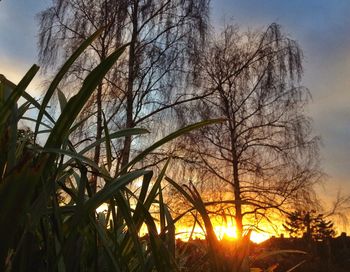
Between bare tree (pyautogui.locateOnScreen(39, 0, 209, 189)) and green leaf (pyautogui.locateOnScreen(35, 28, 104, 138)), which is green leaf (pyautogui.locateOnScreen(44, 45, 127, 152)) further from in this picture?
bare tree (pyautogui.locateOnScreen(39, 0, 209, 189))

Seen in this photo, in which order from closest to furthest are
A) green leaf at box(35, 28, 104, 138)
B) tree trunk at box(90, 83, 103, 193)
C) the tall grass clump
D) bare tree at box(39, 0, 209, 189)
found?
A: the tall grass clump
green leaf at box(35, 28, 104, 138)
tree trunk at box(90, 83, 103, 193)
bare tree at box(39, 0, 209, 189)

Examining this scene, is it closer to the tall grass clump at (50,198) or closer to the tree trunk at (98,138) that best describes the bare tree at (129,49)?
the tree trunk at (98,138)

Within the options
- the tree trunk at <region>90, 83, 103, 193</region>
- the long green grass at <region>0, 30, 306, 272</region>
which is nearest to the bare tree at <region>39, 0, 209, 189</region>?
the tree trunk at <region>90, 83, 103, 193</region>

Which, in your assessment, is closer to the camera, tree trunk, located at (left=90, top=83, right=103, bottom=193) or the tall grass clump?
the tall grass clump

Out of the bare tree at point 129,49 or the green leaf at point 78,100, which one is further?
the bare tree at point 129,49

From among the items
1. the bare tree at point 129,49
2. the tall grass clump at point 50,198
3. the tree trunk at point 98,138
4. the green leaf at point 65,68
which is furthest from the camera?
the bare tree at point 129,49

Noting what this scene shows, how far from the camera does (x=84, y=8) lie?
10.8 m

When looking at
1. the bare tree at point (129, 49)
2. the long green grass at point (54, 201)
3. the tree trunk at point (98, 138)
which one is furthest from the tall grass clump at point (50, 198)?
the bare tree at point (129, 49)

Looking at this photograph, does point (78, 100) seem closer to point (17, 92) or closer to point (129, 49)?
point (17, 92)

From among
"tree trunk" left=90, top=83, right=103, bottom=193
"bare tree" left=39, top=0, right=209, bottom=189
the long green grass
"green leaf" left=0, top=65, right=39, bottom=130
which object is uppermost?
"bare tree" left=39, top=0, right=209, bottom=189

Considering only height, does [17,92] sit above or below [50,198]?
above

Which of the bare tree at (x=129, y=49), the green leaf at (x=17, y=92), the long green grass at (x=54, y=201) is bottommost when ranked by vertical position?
the long green grass at (x=54, y=201)

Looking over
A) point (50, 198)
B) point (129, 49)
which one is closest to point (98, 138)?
point (50, 198)

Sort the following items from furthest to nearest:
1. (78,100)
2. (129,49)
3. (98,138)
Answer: (129,49) < (98,138) < (78,100)
